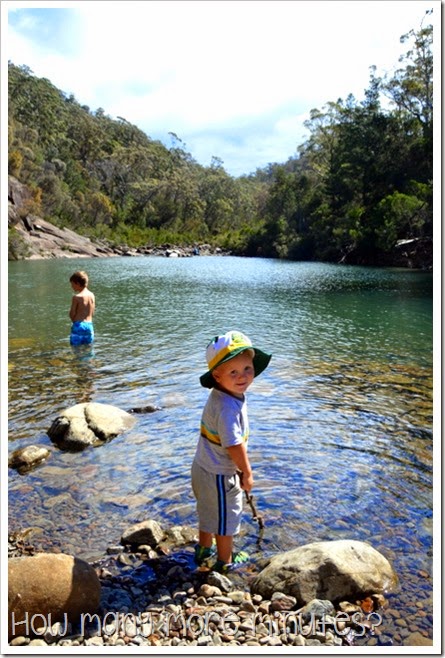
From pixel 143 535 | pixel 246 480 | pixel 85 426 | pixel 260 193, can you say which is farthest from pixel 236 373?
pixel 260 193

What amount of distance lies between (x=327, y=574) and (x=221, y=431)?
1.10m

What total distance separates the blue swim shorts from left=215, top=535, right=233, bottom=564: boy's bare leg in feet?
26.6

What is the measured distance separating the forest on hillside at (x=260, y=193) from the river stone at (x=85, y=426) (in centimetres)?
1146

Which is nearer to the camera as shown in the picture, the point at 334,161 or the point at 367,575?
the point at 367,575

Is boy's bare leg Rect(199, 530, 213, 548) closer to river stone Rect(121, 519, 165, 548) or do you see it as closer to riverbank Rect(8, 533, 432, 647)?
riverbank Rect(8, 533, 432, 647)

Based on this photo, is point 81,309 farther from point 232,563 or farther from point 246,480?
point 246,480

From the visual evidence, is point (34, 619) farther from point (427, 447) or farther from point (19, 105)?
point (19, 105)

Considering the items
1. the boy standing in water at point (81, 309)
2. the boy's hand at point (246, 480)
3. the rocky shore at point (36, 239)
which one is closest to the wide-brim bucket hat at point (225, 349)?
the boy's hand at point (246, 480)

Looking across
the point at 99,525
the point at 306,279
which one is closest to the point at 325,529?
the point at 99,525

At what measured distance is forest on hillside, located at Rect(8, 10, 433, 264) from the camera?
140 feet

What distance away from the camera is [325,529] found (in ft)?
14.5

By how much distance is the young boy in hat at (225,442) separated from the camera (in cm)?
350

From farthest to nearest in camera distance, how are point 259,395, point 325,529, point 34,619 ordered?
point 259,395 < point 325,529 < point 34,619

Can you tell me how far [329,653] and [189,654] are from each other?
2.14 feet
